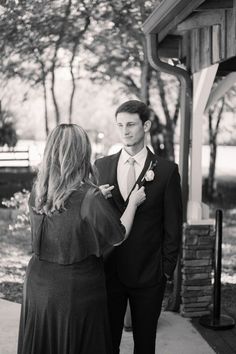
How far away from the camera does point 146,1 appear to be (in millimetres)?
10047

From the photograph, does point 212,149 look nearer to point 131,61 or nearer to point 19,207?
point 131,61

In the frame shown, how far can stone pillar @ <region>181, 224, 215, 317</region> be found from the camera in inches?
189

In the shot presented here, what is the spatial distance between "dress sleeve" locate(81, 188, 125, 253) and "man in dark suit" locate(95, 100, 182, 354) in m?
0.47

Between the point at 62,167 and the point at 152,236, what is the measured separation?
78 cm

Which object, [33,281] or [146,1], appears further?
[146,1]

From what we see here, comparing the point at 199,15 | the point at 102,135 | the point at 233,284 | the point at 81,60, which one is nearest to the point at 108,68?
the point at 81,60

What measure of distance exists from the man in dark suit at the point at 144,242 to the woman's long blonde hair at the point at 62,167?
1.66 ft

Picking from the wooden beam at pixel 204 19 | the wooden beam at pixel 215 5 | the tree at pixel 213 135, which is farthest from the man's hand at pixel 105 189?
the tree at pixel 213 135

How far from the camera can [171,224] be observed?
2717 mm

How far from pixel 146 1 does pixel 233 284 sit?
5.77 metres

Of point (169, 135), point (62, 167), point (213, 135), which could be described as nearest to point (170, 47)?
point (62, 167)

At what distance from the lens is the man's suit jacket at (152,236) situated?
2.69 m

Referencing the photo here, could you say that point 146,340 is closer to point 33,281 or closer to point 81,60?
point 33,281

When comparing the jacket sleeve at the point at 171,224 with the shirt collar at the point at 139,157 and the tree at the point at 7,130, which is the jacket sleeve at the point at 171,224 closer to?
the shirt collar at the point at 139,157
